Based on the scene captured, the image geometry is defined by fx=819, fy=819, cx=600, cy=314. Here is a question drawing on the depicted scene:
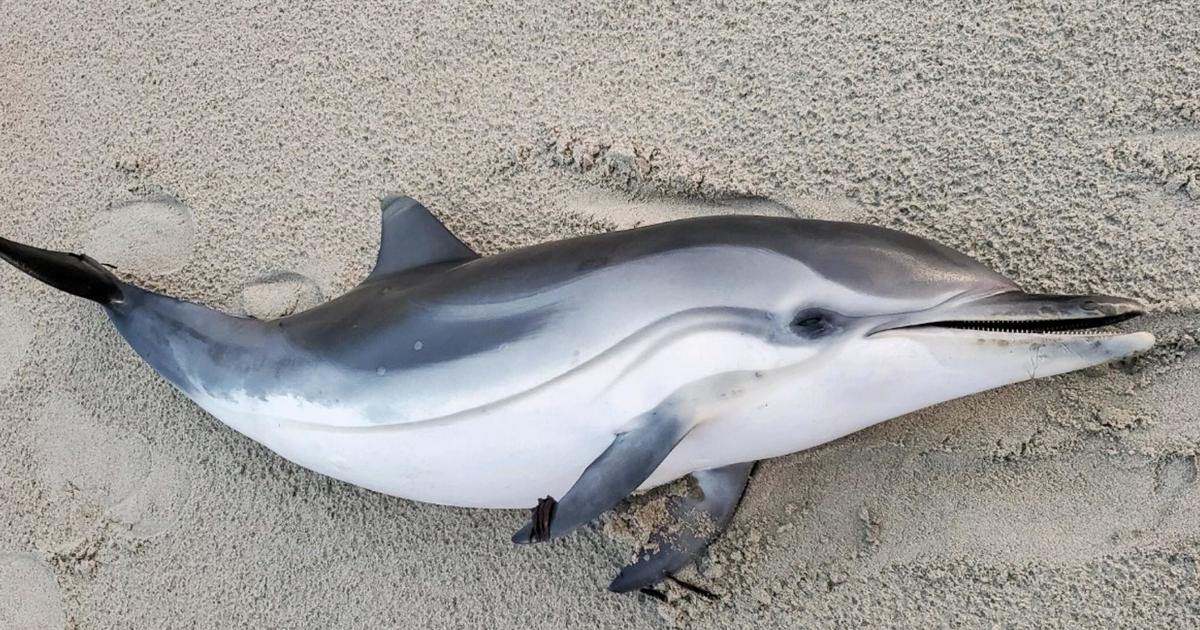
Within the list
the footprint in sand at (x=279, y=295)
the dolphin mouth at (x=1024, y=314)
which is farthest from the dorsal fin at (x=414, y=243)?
the dolphin mouth at (x=1024, y=314)

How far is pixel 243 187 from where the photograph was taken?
298 cm

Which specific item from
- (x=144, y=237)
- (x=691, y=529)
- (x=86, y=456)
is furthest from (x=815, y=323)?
(x=86, y=456)

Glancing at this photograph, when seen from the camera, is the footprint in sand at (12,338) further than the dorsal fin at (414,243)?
Yes

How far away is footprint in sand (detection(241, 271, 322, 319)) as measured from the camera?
2873 mm

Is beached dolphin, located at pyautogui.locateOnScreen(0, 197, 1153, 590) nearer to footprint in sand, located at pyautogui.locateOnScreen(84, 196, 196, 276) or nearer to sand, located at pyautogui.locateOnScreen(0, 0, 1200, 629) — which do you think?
sand, located at pyautogui.locateOnScreen(0, 0, 1200, 629)

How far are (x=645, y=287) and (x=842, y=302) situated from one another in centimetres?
49

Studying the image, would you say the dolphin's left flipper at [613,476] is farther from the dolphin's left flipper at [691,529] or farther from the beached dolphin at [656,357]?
the dolphin's left flipper at [691,529]

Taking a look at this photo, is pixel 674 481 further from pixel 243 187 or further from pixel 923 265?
pixel 243 187

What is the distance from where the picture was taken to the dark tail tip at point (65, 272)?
2570 millimetres

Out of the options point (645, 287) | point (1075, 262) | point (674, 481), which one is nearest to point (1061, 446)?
point (1075, 262)

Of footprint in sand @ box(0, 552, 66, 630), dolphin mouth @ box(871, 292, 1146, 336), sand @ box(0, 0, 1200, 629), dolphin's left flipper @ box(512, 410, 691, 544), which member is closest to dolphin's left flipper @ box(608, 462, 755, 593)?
sand @ box(0, 0, 1200, 629)

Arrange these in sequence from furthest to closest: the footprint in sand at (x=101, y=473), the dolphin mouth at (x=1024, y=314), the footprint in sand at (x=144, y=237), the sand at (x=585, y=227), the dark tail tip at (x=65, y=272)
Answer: the footprint in sand at (x=144, y=237)
the footprint in sand at (x=101, y=473)
the dark tail tip at (x=65, y=272)
the sand at (x=585, y=227)
the dolphin mouth at (x=1024, y=314)

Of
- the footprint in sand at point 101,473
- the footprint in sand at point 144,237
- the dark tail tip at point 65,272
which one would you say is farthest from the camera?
the footprint in sand at point 144,237

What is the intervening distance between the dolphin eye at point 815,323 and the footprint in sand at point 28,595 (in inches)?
106
